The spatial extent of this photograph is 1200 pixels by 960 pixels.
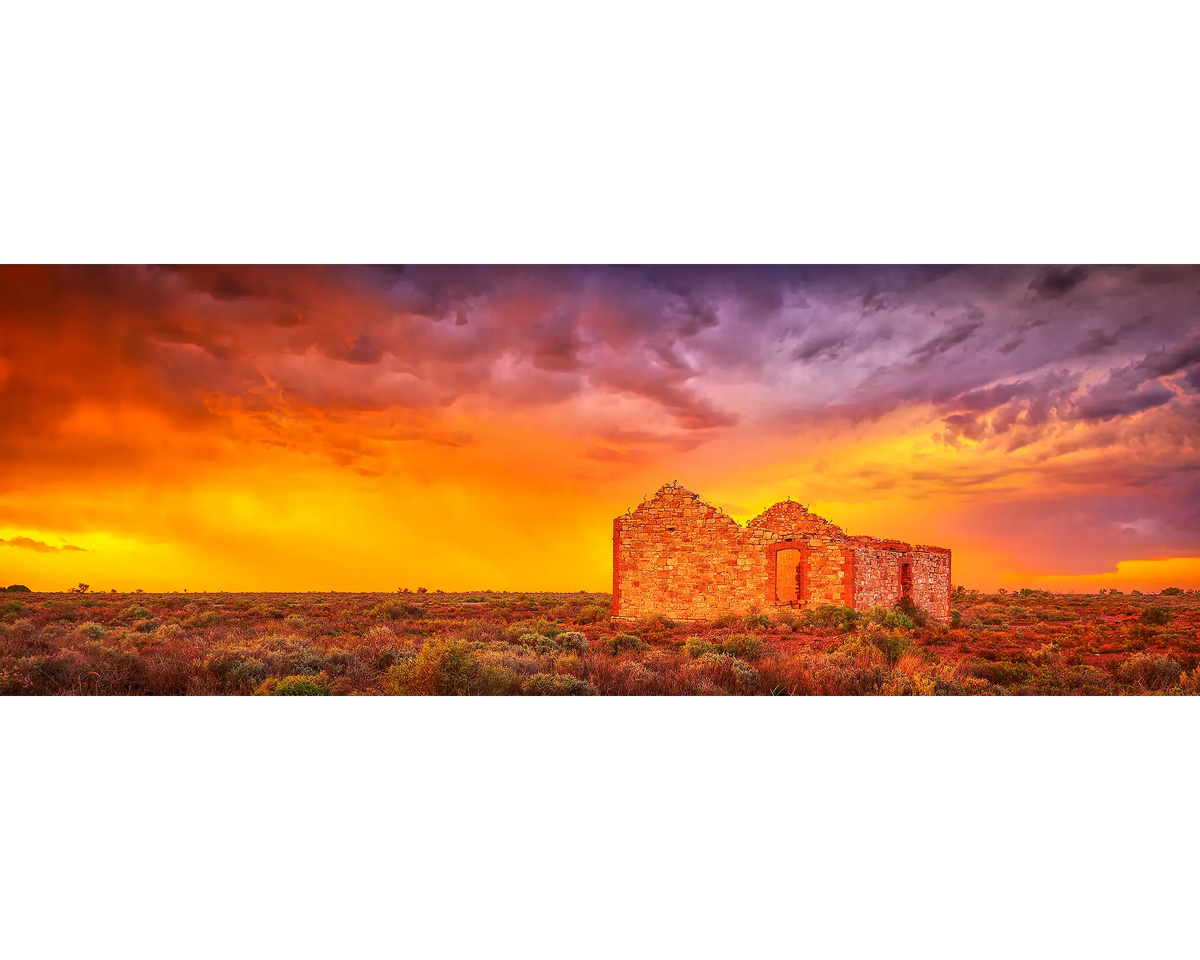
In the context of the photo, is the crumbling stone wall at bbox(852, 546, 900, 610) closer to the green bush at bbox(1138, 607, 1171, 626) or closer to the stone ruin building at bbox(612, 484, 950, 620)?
the stone ruin building at bbox(612, 484, 950, 620)

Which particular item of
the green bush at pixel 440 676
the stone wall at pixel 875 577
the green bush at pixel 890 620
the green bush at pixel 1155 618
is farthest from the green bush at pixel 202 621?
the green bush at pixel 1155 618

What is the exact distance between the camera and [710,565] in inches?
720

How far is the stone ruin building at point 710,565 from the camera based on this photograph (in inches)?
713

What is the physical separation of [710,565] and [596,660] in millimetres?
8885

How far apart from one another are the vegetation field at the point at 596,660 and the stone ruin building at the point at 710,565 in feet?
2.82

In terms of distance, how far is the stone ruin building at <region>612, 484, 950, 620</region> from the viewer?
59.4 ft

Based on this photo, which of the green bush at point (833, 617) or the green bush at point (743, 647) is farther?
the green bush at point (833, 617)

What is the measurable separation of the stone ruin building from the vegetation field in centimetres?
86

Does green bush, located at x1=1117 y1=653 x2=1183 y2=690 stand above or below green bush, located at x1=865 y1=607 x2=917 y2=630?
below

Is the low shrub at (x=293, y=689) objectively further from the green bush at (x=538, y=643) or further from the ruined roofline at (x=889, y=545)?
the ruined roofline at (x=889, y=545)

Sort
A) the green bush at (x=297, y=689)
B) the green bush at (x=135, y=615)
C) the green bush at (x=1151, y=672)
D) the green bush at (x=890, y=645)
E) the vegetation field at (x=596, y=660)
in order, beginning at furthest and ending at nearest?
the green bush at (x=135, y=615), the green bush at (x=890, y=645), the green bush at (x=1151, y=672), the vegetation field at (x=596, y=660), the green bush at (x=297, y=689)

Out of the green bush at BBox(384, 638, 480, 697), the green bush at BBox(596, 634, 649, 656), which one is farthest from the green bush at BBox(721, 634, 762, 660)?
the green bush at BBox(384, 638, 480, 697)
